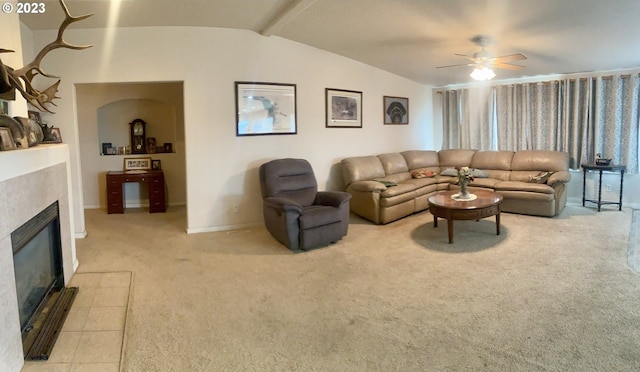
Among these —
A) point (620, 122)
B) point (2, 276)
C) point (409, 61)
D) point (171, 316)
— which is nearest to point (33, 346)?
point (2, 276)

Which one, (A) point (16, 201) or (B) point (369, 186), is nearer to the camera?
(A) point (16, 201)

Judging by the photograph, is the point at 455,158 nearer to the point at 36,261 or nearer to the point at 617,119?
the point at 617,119

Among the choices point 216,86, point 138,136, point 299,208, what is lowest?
point 299,208

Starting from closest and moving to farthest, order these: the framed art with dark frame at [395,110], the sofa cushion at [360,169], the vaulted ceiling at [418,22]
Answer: the vaulted ceiling at [418,22]
the sofa cushion at [360,169]
the framed art with dark frame at [395,110]

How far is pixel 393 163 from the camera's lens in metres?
6.36

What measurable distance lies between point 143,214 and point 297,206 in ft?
10.6

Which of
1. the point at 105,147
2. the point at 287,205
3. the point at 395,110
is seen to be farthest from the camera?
the point at 395,110

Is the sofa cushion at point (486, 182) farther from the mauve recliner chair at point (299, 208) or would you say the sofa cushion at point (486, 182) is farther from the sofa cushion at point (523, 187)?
the mauve recliner chair at point (299, 208)

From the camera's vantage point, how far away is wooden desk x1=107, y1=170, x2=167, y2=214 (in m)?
6.03

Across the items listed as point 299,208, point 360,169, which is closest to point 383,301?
point 299,208

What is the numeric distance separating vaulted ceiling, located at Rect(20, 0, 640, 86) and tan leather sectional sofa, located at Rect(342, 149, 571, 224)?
5.15ft

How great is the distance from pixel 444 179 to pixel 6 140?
224 inches

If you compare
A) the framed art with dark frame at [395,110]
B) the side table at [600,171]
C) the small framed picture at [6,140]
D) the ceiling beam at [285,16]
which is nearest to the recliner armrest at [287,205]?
the ceiling beam at [285,16]

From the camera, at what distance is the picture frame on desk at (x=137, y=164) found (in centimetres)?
641
